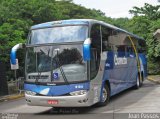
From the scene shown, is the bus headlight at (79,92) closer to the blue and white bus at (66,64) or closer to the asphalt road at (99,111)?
the blue and white bus at (66,64)

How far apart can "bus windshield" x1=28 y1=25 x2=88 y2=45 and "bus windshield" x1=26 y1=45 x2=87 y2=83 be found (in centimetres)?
29

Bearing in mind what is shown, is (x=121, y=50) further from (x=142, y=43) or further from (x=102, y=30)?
(x=142, y=43)

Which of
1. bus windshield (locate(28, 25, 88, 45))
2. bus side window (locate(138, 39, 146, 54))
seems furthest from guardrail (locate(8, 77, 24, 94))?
bus windshield (locate(28, 25, 88, 45))

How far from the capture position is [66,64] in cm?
1342

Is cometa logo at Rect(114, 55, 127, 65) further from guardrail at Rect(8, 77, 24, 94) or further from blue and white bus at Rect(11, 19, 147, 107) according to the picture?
guardrail at Rect(8, 77, 24, 94)

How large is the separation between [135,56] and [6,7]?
16486mm

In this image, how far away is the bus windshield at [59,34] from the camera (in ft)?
45.3

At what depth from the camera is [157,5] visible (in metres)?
44.9

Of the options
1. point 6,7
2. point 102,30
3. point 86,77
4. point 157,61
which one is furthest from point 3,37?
point 157,61

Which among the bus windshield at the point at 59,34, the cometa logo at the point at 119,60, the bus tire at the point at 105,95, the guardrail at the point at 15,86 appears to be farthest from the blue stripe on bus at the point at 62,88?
the guardrail at the point at 15,86

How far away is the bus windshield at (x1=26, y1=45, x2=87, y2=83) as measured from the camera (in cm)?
1332

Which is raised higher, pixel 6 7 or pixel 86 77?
pixel 6 7

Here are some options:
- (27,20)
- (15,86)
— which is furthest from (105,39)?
(27,20)

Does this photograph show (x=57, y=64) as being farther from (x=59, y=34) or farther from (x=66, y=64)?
(x=59, y=34)
